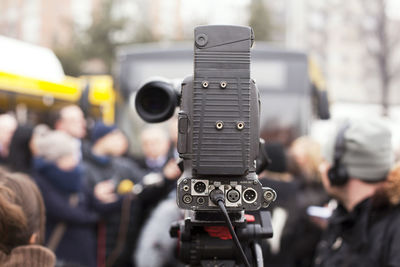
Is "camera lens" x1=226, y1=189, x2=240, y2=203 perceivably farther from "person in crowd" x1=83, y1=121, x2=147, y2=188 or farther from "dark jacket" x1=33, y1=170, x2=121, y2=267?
"person in crowd" x1=83, y1=121, x2=147, y2=188

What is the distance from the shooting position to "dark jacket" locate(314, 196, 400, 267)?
2.52 metres

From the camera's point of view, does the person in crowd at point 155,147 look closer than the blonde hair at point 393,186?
No

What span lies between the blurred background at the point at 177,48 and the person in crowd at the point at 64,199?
2171 millimetres

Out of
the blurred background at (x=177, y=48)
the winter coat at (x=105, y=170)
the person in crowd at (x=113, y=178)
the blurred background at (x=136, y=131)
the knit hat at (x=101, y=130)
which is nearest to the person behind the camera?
the blurred background at (x=136, y=131)

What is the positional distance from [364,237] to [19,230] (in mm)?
1608

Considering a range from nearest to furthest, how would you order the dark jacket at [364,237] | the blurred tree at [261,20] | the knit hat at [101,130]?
the dark jacket at [364,237] → the knit hat at [101,130] → the blurred tree at [261,20]

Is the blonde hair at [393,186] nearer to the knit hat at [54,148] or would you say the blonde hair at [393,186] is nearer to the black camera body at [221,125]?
the black camera body at [221,125]

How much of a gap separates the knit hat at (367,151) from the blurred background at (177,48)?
99 cm

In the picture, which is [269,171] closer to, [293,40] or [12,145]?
[12,145]

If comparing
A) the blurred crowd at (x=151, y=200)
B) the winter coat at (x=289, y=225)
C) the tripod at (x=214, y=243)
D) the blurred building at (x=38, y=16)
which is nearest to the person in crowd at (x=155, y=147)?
the blurred crowd at (x=151, y=200)

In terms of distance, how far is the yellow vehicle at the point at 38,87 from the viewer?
353 inches

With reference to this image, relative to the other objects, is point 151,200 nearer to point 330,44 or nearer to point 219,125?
point 219,125

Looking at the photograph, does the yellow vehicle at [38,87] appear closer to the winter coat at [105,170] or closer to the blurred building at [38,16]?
the winter coat at [105,170]

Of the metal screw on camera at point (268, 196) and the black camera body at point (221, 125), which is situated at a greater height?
the black camera body at point (221, 125)
